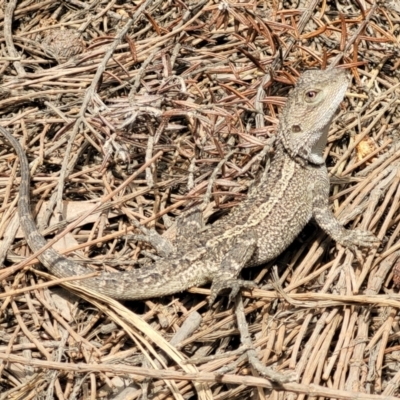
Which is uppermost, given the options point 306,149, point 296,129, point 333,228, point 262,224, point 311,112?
point 311,112

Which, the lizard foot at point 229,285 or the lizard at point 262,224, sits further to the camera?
the lizard at point 262,224

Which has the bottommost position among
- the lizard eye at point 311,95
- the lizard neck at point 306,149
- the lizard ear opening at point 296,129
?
the lizard neck at point 306,149

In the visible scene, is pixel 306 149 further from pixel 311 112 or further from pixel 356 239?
pixel 356 239

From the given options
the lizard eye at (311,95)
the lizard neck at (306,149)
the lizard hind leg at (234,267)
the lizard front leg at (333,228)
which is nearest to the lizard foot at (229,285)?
the lizard hind leg at (234,267)

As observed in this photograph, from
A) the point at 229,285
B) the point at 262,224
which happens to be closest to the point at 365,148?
the point at 262,224

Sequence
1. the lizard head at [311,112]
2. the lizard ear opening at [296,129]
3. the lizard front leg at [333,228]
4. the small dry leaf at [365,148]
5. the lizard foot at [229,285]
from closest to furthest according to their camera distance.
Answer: the lizard foot at [229,285] → the lizard front leg at [333,228] → the lizard head at [311,112] → the lizard ear opening at [296,129] → the small dry leaf at [365,148]

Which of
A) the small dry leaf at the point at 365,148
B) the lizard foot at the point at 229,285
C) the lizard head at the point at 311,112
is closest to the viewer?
the lizard foot at the point at 229,285

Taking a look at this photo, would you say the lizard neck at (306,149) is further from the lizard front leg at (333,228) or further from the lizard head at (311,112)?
the lizard front leg at (333,228)
